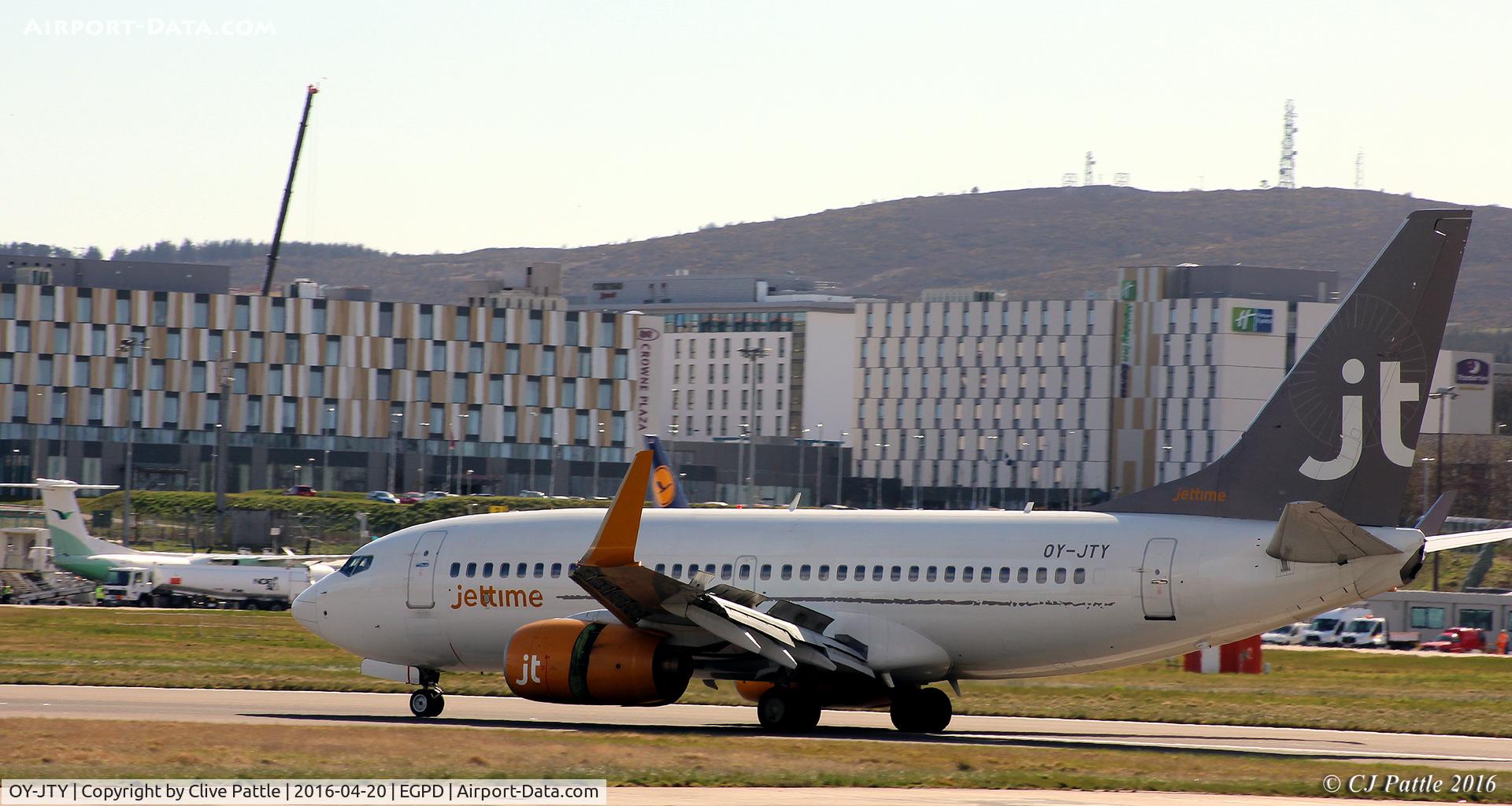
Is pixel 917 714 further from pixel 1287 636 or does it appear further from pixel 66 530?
pixel 66 530

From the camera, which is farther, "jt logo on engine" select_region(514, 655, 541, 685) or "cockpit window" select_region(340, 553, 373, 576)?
"cockpit window" select_region(340, 553, 373, 576)

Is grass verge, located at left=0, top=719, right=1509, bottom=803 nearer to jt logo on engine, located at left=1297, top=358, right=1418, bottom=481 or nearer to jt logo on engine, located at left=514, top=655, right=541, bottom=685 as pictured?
jt logo on engine, located at left=514, top=655, right=541, bottom=685

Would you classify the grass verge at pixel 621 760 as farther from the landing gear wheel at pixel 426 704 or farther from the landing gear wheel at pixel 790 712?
the landing gear wheel at pixel 426 704

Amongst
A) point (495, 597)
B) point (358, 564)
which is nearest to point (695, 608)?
point (495, 597)

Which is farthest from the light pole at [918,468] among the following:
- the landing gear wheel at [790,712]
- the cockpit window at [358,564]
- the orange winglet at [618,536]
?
the orange winglet at [618,536]

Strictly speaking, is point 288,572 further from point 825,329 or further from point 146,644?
point 825,329

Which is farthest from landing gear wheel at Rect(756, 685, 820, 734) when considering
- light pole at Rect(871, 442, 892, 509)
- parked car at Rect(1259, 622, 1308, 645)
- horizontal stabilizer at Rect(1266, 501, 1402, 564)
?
light pole at Rect(871, 442, 892, 509)

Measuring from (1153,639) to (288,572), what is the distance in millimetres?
53270

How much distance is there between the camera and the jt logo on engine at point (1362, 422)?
25.0 meters

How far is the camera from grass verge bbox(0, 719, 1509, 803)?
20078 mm

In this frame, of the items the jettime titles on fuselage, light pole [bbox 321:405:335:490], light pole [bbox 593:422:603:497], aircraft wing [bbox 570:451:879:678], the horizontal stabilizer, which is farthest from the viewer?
light pole [bbox 593:422:603:497]

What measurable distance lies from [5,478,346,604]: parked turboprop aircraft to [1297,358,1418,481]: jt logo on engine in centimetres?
5278

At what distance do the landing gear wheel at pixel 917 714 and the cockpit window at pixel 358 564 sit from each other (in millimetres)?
9617

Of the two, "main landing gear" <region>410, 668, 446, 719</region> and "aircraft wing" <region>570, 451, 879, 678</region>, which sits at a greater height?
"aircraft wing" <region>570, 451, 879, 678</region>
